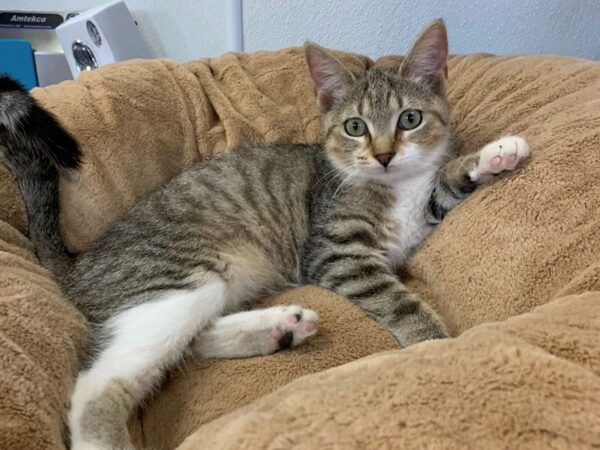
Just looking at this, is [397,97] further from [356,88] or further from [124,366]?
[124,366]

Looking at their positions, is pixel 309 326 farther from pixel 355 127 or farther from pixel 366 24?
pixel 366 24

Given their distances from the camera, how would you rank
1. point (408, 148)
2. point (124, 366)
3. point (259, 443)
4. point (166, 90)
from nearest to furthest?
point (259, 443)
point (124, 366)
point (408, 148)
point (166, 90)

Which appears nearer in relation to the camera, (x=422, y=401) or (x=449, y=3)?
(x=422, y=401)

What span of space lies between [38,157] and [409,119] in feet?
3.21

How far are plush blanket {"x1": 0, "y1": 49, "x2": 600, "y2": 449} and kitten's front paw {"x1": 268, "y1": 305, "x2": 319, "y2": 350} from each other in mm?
32

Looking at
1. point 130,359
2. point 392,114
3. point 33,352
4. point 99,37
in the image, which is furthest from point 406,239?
point 99,37

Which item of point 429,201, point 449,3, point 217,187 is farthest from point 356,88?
point 449,3

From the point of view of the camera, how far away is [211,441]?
0.77m

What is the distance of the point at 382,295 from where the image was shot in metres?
1.40

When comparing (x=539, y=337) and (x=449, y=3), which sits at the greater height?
(x=449, y=3)

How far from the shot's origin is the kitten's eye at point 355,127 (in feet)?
5.16

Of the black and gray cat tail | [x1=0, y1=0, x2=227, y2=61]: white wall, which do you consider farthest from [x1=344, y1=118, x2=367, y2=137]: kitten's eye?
[x1=0, y1=0, x2=227, y2=61]: white wall

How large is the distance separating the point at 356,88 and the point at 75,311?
0.98m

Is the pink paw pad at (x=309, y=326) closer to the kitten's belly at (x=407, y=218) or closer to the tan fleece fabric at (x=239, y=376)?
the tan fleece fabric at (x=239, y=376)
